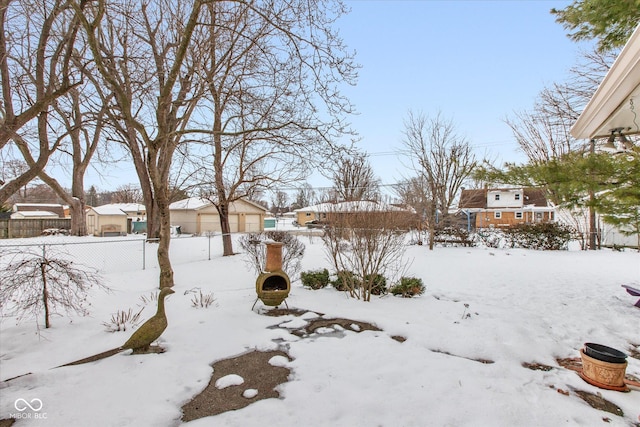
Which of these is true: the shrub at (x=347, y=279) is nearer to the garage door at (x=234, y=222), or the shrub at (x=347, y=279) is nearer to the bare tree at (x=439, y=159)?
the bare tree at (x=439, y=159)

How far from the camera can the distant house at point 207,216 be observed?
2527 centimetres

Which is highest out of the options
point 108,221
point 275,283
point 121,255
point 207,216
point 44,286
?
point 207,216

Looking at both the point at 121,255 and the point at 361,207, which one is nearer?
the point at 361,207

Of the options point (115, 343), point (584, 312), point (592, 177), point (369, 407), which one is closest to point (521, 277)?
point (584, 312)

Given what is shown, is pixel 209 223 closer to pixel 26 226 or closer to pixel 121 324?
pixel 26 226

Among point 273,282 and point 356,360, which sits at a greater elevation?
point 273,282

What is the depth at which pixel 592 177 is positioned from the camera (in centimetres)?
347

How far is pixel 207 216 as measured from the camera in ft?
84.5

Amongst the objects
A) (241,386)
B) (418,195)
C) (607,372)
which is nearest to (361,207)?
(241,386)

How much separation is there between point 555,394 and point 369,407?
5.42 feet

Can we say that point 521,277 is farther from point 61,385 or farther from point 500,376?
point 61,385

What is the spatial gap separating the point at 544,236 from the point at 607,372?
11.9 meters

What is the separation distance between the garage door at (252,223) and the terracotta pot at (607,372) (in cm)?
2580

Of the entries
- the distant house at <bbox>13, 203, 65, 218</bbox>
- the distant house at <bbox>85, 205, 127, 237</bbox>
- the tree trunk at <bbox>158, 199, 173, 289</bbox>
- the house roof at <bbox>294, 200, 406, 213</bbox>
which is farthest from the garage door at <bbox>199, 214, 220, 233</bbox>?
the distant house at <bbox>13, 203, 65, 218</bbox>
